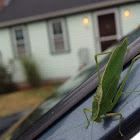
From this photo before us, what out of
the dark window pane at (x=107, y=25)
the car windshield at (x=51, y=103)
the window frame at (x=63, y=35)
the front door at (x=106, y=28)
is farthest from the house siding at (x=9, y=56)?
the car windshield at (x=51, y=103)

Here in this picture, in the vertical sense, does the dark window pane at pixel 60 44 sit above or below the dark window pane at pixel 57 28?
below

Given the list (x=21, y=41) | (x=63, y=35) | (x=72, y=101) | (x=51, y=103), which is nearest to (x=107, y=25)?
(x=63, y=35)

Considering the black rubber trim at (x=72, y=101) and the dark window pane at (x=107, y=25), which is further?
the dark window pane at (x=107, y=25)

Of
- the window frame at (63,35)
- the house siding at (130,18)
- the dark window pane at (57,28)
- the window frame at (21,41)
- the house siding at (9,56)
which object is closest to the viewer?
the house siding at (130,18)

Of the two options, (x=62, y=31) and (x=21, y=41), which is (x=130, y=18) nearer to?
(x=62, y=31)

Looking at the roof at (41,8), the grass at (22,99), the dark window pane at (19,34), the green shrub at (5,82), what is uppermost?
the roof at (41,8)

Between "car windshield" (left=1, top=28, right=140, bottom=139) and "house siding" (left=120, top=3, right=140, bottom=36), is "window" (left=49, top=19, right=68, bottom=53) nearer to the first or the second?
"house siding" (left=120, top=3, right=140, bottom=36)

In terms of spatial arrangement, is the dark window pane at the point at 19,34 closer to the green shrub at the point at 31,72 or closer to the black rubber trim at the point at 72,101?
the green shrub at the point at 31,72

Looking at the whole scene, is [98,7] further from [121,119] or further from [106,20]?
[121,119]
